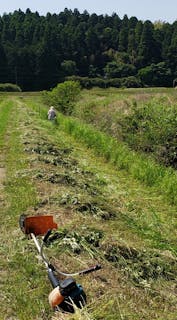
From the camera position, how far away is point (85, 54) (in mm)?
104250

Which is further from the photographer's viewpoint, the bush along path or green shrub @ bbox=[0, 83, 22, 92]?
green shrub @ bbox=[0, 83, 22, 92]

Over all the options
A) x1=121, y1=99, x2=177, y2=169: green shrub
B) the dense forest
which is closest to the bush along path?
x1=121, y1=99, x2=177, y2=169: green shrub

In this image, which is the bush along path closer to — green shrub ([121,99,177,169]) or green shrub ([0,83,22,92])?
green shrub ([121,99,177,169])

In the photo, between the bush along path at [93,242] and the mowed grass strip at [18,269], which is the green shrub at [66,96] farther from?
the mowed grass strip at [18,269]

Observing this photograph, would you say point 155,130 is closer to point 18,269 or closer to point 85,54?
point 18,269

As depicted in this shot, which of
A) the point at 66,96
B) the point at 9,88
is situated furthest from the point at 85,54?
the point at 66,96

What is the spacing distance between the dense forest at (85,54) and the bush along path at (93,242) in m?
75.3

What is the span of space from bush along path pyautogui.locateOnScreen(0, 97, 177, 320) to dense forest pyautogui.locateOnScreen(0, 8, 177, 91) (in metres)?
75.3

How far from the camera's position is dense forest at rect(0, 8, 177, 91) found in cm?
8869

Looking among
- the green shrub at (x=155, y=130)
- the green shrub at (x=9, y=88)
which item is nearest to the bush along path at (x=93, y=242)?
the green shrub at (x=155, y=130)

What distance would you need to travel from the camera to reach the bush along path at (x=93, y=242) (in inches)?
200

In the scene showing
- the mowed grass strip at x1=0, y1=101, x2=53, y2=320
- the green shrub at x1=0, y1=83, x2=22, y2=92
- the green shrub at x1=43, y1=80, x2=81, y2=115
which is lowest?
the green shrub at x1=0, y1=83, x2=22, y2=92

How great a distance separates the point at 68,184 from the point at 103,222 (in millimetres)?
2615

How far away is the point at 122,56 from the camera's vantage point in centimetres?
10644
